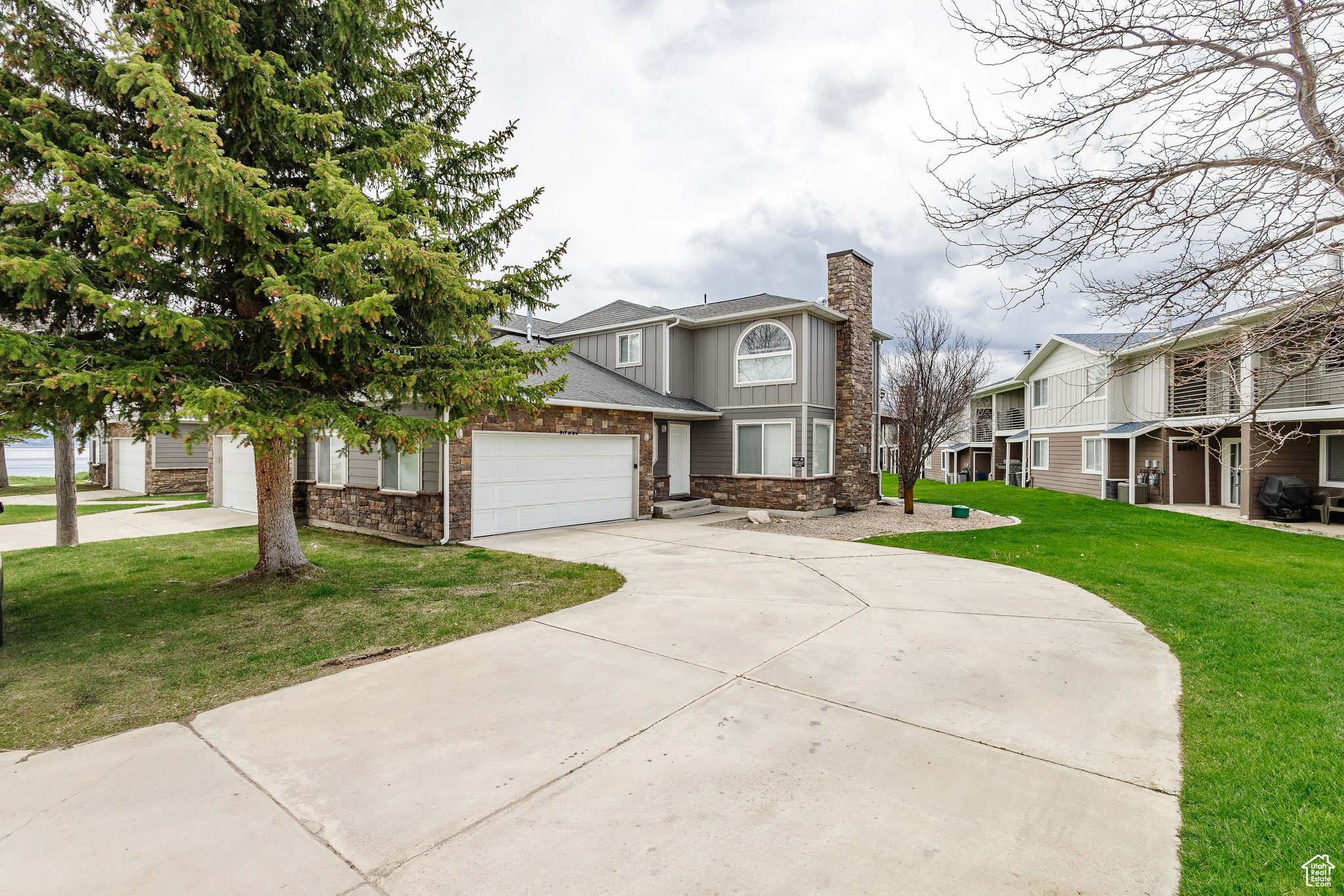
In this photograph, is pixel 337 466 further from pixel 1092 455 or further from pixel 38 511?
pixel 1092 455

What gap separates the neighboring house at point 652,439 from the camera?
10.8 meters

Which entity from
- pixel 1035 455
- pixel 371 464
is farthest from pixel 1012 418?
pixel 371 464

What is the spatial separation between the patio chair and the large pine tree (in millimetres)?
19171

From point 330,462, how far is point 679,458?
799 centimetres

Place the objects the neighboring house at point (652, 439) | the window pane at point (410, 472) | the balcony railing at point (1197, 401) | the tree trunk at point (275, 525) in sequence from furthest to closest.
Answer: the balcony railing at point (1197, 401)
the neighboring house at point (652, 439)
the window pane at point (410, 472)
the tree trunk at point (275, 525)

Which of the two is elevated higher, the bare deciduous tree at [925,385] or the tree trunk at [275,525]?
the bare deciduous tree at [925,385]

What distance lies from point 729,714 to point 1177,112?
16.7ft

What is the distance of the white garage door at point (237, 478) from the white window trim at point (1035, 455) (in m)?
27.4

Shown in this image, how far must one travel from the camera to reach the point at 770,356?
14492mm

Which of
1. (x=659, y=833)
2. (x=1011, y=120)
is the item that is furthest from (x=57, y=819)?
(x=1011, y=120)

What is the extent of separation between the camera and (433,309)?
21.2 ft

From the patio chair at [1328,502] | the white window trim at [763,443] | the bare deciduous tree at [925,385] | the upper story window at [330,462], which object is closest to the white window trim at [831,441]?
the white window trim at [763,443]

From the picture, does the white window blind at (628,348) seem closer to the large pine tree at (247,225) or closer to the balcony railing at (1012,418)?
the large pine tree at (247,225)

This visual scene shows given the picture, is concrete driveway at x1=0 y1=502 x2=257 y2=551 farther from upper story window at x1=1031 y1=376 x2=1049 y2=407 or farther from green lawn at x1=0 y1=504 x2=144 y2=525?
upper story window at x1=1031 y1=376 x2=1049 y2=407
